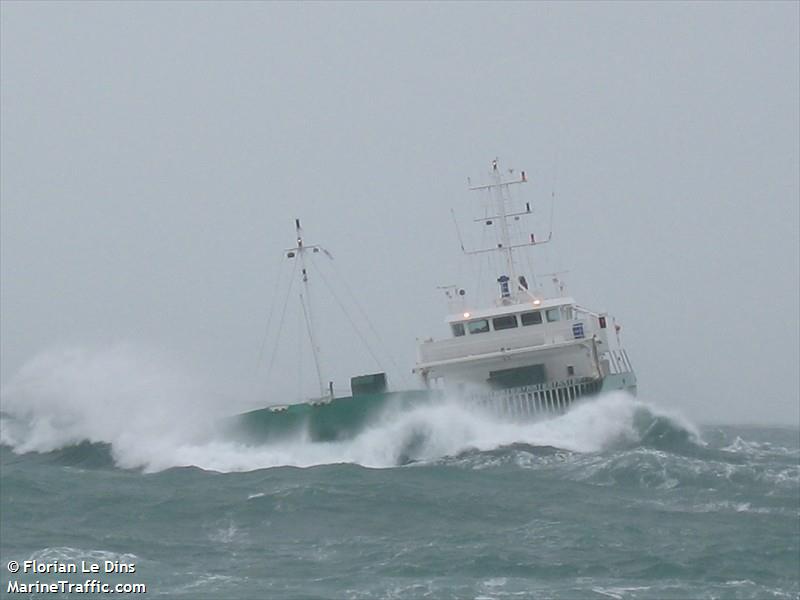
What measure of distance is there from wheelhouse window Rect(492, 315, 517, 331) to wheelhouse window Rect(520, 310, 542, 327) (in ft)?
0.94

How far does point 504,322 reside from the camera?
4353 cm

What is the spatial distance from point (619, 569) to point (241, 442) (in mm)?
16213

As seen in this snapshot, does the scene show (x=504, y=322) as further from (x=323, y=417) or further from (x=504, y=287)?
(x=323, y=417)

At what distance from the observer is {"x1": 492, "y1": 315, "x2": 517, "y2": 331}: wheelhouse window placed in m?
43.5

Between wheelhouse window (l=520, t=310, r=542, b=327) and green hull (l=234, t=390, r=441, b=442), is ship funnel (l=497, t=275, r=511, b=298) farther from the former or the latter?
green hull (l=234, t=390, r=441, b=442)

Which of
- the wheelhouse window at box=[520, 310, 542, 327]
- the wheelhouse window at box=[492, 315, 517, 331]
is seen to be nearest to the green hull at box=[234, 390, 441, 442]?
the wheelhouse window at box=[492, 315, 517, 331]

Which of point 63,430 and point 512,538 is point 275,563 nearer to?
point 512,538

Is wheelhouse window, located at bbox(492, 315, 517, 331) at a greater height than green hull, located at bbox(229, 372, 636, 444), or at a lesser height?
greater

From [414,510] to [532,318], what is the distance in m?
18.2

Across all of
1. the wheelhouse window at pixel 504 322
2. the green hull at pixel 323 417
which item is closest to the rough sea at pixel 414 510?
the green hull at pixel 323 417

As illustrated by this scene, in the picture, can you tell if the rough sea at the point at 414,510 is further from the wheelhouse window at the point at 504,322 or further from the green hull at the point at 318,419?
the wheelhouse window at the point at 504,322

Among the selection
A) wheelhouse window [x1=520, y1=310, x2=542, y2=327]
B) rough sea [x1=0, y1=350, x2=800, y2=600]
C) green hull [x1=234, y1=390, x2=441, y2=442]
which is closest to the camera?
rough sea [x1=0, y1=350, x2=800, y2=600]

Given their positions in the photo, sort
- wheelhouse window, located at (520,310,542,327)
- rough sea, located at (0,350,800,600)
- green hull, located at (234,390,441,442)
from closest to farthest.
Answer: rough sea, located at (0,350,800,600) < green hull, located at (234,390,441,442) < wheelhouse window, located at (520,310,542,327)

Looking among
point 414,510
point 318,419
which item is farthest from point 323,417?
point 414,510
